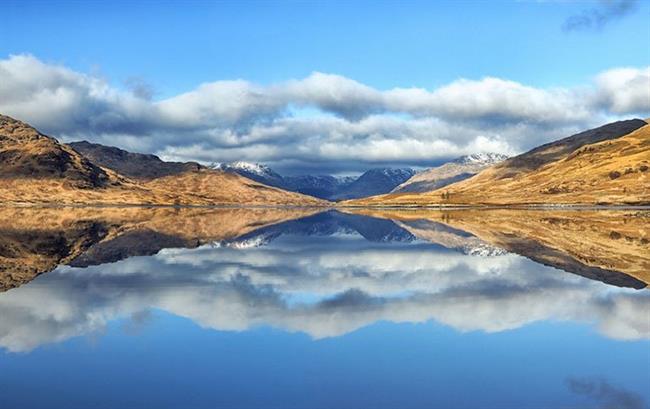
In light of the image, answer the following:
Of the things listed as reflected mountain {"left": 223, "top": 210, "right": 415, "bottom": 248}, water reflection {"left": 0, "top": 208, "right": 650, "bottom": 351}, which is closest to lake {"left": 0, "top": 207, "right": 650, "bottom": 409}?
water reflection {"left": 0, "top": 208, "right": 650, "bottom": 351}

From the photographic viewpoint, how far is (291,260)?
2185 inches

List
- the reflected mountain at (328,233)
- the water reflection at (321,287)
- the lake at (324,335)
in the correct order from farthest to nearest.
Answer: the reflected mountain at (328,233)
the water reflection at (321,287)
the lake at (324,335)

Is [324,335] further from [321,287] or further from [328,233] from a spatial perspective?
[328,233]

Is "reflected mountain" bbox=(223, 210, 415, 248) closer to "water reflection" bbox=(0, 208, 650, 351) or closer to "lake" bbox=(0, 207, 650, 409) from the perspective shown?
"water reflection" bbox=(0, 208, 650, 351)

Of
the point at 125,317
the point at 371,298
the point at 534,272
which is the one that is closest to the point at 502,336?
the point at 371,298

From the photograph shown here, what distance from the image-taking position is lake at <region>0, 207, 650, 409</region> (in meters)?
17.0

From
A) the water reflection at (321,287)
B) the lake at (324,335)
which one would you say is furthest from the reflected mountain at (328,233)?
the lake at (324,335)

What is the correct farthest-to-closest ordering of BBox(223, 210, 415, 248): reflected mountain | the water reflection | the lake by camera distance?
BBox(223, 210, 415, 248): reflected mountain, the water reflection, the lake

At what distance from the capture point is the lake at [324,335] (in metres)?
17.0

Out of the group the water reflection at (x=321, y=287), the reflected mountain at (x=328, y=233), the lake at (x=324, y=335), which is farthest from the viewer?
the reflected mountain at (x=328, y=233)

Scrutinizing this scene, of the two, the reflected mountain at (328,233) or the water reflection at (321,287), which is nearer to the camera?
the water reflection at (321,287)

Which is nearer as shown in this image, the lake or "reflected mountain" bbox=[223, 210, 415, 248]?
the lake

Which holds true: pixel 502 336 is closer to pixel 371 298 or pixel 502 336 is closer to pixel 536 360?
pixel 536 360

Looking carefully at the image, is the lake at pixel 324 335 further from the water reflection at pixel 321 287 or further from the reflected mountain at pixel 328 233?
the reflected mountain at pixel 328 233
